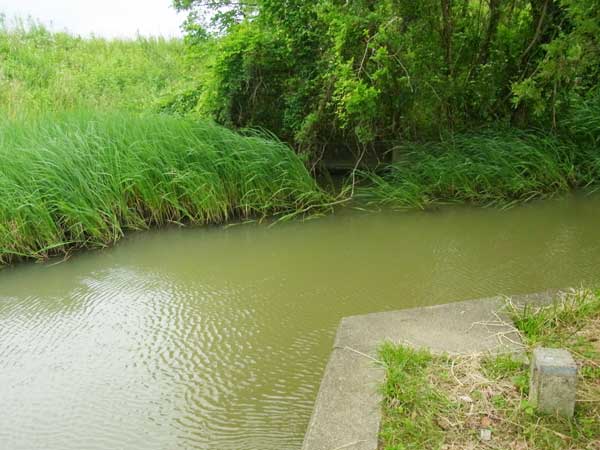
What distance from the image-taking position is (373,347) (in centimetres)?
260

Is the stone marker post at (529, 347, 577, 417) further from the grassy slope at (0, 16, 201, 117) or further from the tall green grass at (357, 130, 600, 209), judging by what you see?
the grassy slope at (0, 16, 201, 117)

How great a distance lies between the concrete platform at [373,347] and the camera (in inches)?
83.0

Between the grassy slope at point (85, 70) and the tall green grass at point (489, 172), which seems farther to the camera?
A: the grassy slope at point (85, 70)

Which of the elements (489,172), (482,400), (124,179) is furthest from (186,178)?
(482,400)

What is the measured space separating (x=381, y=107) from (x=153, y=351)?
3998mm

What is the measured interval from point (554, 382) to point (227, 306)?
2.36 metres

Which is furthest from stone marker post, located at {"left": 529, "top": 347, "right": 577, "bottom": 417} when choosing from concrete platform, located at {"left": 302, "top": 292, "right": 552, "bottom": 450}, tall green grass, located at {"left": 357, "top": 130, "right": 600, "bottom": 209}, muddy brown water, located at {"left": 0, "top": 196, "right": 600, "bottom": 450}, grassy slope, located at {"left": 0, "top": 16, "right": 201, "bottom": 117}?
grassy slope, located at {"left": 0, "top": 16, "right": 201, "bottom": 117}

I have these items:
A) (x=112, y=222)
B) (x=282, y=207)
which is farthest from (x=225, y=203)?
(x=112, y=222)

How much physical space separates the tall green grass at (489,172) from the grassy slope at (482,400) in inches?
136

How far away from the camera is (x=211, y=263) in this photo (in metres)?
4.83

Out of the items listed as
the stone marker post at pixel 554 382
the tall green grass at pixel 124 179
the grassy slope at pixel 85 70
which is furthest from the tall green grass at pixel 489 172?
the stone marker post at pixel 554 382

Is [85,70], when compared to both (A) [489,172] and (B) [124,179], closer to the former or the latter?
(B) [124,179]

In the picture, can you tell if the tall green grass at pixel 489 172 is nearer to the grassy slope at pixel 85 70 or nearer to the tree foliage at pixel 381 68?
the tree foliage at pixel 381 68

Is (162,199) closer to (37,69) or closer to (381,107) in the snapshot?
(381,107)
